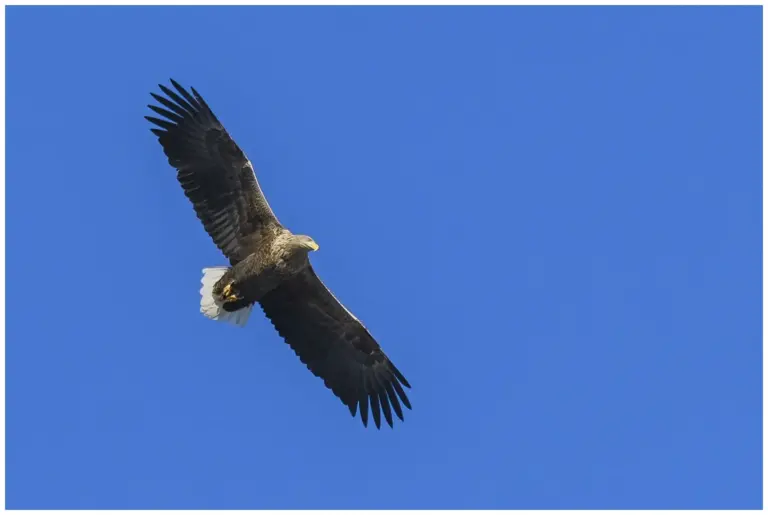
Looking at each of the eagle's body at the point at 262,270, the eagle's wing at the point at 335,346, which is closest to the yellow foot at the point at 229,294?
the eagle's body at the point at 262,270

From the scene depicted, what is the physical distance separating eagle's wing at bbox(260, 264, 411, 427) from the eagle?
0.03 ft

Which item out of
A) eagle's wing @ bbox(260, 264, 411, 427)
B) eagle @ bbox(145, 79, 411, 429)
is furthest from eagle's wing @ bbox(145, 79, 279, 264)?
eagle's wing @ bbox(260, 264, 411, 427)

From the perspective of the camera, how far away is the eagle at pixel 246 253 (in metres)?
14.3

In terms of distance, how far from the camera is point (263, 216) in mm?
14516

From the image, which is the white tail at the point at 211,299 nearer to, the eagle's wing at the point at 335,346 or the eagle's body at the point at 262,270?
the eagle's body at the point at 262,270

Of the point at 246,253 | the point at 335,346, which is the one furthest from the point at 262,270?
the point at 335,346

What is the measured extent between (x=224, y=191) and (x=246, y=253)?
67cm

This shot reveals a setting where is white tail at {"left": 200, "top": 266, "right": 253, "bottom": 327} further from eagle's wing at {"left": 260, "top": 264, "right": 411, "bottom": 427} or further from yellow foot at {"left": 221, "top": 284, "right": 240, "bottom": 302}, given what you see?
eagle's wing at {"left": 260, "top": 264, "right": 411, "bottom": 427}

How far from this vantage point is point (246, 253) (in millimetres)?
14508

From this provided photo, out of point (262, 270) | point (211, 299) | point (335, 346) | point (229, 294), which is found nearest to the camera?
point (262, 270)

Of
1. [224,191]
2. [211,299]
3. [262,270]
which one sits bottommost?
[211,299]

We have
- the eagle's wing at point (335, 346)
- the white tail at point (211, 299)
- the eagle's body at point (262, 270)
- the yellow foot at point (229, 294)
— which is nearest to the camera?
the eagle's body at point (262, 270)

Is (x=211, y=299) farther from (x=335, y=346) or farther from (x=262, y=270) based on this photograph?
(x=335, y=346)

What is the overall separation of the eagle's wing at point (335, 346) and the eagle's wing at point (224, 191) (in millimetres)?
661
